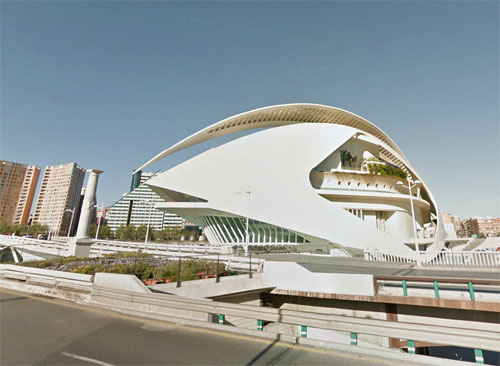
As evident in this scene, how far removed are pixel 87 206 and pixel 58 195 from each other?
13234cm

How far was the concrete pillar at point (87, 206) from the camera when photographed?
1638 cm

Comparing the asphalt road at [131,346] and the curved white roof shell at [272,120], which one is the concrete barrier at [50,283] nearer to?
the asphalt road at [131,346]

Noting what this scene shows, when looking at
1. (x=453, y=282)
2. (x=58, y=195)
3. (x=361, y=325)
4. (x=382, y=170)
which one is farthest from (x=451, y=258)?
(x=58, y=195)

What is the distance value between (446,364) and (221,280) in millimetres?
7819

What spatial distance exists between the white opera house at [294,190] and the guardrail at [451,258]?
386 centimetres

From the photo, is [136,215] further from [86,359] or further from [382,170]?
[86,359]

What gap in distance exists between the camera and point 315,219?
25.1 meters

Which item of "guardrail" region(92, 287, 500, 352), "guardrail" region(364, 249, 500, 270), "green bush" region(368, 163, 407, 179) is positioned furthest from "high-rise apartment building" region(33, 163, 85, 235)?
"guardrail" region(92, 287, 500, 352)

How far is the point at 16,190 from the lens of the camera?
113 metres

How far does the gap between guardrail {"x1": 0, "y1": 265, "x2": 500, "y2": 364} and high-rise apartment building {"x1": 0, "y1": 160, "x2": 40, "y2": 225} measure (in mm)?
131917

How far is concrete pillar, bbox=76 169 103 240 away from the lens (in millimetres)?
16375

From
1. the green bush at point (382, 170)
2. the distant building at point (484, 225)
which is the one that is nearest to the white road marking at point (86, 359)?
the green bush at point (382, 170)

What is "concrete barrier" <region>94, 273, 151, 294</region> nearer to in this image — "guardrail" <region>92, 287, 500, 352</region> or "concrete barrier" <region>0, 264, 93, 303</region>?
"concrete barrier" <region>0, 264, 93, 303</region>

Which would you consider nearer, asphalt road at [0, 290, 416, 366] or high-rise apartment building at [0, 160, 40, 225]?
asphalt road at [0, 290, 416, 366]
